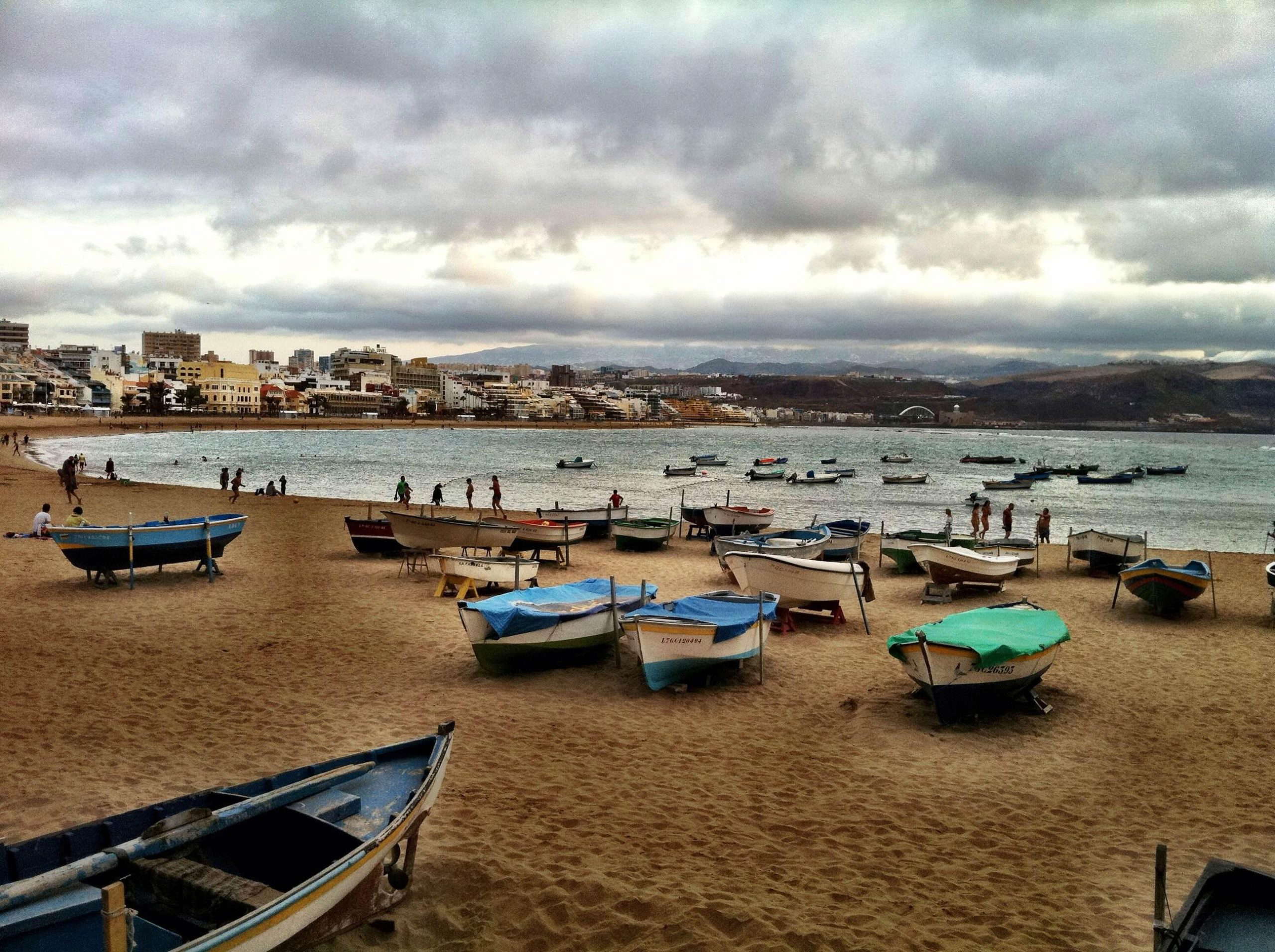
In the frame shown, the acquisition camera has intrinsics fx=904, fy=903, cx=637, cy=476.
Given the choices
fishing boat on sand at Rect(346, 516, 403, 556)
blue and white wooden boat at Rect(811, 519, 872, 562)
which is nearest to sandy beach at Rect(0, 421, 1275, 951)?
blue and white wooden boat at Rect(811, 519, 872, 562)

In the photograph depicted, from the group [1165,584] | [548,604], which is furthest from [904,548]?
[548,604]

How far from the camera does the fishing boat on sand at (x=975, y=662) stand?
452 inches

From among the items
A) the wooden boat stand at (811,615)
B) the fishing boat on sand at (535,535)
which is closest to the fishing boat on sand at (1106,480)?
the fishing boat on sand at (535,535)

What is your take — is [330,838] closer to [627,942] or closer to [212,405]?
[627,942]

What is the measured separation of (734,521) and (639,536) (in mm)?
3998

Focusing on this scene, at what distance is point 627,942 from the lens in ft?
21.5

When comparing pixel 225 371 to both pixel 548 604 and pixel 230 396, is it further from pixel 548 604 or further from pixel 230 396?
pixel 548 604

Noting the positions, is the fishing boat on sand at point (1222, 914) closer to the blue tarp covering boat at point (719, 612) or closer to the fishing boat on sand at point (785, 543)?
the blue tarp covering boat at point (719, 612)

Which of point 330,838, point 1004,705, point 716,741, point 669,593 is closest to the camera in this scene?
point 330,838

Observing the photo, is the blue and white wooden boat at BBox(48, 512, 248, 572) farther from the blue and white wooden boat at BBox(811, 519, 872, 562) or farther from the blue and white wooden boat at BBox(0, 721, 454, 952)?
the blue and white wooden boat at BBox(811, 519, 872, 562)

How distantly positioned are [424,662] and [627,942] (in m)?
8.31

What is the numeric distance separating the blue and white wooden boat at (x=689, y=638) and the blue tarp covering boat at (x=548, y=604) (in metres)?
0.93

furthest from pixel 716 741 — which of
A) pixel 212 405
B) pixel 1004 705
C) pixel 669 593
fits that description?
pixel 212 405

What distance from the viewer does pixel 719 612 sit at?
14.2 m
